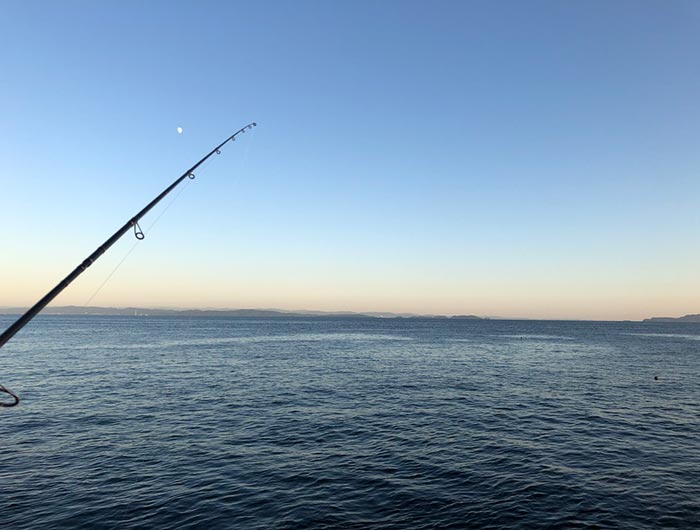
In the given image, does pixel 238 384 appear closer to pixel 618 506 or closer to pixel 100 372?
pixel 100 372

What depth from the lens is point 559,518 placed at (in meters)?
16.1

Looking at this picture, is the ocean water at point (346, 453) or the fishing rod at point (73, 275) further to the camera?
the ocean water at point (346, 453)

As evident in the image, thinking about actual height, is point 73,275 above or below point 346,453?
above

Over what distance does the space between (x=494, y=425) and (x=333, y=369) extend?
96.1ft

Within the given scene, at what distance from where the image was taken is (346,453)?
23.1 m

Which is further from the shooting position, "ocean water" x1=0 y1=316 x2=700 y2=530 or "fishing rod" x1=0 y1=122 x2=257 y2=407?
"ocean water" x1=0 y1=316 x2=700 y2=530

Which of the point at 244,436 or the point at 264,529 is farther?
the point at 244,436

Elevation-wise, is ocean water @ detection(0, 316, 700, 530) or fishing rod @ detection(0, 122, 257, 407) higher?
fishing rod @ detection(0, 122, 257, 407)

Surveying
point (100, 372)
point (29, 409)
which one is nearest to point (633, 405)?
point (29, 409)

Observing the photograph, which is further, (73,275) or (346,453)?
(346,453)

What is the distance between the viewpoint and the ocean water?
16469 millimetres

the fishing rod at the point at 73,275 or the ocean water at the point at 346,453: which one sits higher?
the fishing rod at the point at 73,275

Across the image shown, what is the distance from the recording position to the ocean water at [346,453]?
16469 mm

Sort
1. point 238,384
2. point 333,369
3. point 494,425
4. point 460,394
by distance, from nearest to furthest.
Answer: point 494,425 < point 460,394 < point 238,384 < point 333,369
